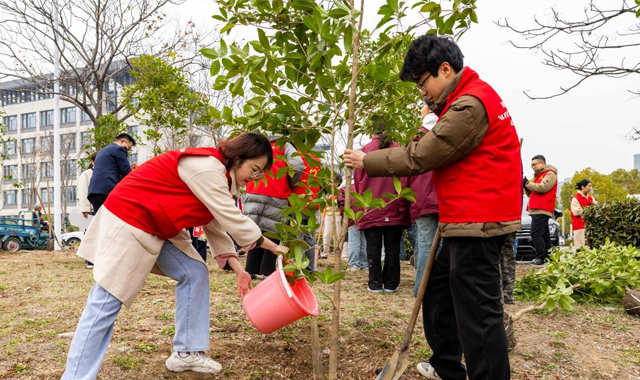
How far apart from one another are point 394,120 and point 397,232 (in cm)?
260

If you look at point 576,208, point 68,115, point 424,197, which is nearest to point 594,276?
point 424,197

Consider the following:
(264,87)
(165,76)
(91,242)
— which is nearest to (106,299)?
(91,242)

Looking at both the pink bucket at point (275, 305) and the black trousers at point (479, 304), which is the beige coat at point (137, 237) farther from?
the black trousers at point (479, 304)

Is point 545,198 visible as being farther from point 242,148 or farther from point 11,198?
point 11,198

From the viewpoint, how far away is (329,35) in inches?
93.4

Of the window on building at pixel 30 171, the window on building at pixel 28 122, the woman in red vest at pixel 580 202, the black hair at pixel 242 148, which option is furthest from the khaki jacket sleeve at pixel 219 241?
the window on building at pixel 28 122

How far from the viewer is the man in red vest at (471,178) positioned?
2.22 meters

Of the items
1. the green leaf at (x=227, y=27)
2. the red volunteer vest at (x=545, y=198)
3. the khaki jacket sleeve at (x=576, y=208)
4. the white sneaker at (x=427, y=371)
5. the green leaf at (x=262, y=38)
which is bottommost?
the white sneaker at (x=427, y=371)

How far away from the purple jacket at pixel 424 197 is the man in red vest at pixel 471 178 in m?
2.24

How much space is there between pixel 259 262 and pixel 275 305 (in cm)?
326

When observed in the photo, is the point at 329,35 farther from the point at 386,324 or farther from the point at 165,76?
the point at 165,76

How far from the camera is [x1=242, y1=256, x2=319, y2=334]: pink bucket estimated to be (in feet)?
7.93

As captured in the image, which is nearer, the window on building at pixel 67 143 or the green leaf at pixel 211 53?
the green leaf at pixel 211 53

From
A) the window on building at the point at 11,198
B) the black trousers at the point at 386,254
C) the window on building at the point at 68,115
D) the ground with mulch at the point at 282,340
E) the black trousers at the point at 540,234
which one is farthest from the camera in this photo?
the window on building at the point at 11,198
